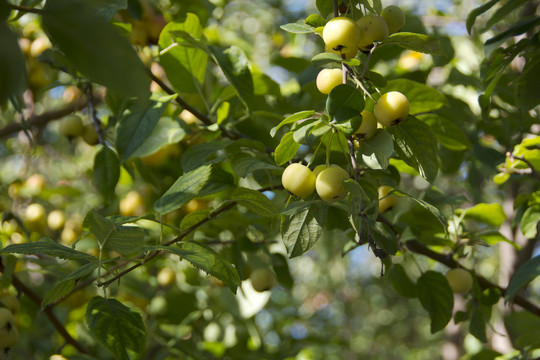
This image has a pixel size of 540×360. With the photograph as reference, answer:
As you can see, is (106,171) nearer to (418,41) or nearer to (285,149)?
(285,149)

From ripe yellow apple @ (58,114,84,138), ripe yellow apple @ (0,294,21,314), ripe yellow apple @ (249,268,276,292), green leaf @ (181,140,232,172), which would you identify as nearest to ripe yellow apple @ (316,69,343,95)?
green leaf @ (181,140,232,172)

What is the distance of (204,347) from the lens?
1.45 m

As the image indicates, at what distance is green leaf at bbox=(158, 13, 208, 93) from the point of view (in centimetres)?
97

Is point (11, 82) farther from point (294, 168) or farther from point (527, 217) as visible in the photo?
point (527, 217)

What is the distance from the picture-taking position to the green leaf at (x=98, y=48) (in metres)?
0.28

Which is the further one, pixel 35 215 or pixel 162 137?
pixel 35 215

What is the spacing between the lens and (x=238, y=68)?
868 millimetres

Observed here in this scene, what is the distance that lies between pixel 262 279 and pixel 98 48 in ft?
2.96

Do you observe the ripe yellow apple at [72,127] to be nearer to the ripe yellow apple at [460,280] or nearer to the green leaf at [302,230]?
the green leaf at [302,230]

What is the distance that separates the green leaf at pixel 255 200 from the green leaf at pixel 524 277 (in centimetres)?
34

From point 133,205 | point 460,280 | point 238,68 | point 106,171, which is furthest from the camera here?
point 133,205

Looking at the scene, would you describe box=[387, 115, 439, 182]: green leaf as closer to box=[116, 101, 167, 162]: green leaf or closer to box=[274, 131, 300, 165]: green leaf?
box=[274, 131, 300, 165]: green leaf

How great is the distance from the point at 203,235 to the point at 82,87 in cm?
41

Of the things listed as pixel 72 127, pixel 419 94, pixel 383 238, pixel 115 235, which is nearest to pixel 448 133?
pixel 419 94
